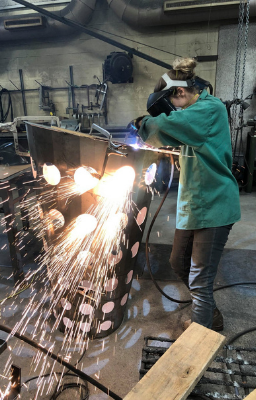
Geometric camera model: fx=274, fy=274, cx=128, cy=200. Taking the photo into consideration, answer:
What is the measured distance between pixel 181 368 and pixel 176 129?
99 cm

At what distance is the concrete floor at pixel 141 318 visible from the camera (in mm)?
1565

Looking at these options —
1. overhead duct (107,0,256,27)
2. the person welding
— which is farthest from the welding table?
overhead duct (107,0,256,27)

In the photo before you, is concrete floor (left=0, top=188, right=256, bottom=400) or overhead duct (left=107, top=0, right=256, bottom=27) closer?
concrete floor (left=0, top=188, right=256, bottom=400)

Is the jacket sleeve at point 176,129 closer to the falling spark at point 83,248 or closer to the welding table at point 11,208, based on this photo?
the falling spark at point 83,248

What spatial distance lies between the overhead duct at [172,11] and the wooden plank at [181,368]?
5.01 metres

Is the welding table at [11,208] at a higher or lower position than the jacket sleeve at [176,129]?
lower

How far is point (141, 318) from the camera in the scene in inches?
78.6

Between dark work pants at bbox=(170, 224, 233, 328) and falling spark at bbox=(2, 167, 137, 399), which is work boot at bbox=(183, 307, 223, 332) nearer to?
dark work pants at bbox=(170, 224, 233, 328)

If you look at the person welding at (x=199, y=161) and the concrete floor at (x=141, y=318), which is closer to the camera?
the person welding at (x=199, y=161)

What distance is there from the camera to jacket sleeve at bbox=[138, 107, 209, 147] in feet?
3.98

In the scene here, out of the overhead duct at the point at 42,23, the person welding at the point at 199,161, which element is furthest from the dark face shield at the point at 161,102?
the overhead duct at the point at 42,23

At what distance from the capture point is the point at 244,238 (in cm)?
309

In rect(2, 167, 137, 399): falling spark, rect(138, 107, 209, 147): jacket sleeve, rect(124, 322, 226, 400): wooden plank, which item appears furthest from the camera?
rect(2, 167, 137, 399): falling spark

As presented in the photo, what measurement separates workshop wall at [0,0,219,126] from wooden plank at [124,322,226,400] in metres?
5.09
